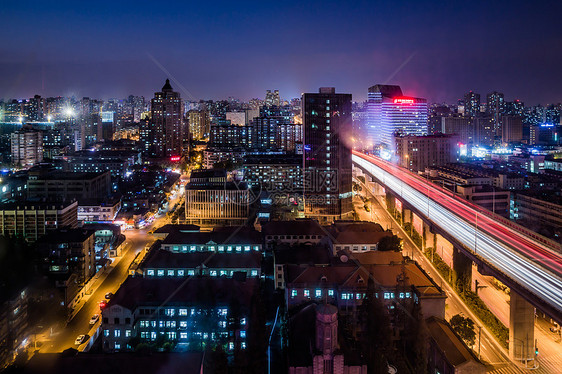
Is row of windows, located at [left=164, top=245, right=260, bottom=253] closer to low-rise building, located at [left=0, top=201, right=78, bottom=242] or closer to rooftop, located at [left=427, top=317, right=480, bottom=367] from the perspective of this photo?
low-rise building, located at [left=0, top=201, right=78, bottom=242]

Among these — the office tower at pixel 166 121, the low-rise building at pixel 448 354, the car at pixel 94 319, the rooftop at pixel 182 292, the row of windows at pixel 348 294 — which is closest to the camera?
the low-rise building at pixel 448 354

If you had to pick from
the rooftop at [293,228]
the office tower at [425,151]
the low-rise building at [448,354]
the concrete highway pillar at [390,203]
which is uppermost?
the office tower at [425,151]

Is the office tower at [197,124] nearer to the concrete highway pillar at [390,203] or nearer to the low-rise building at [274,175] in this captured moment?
the low-rise building at [274,175]

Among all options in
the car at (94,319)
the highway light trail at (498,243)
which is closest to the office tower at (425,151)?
the highway light trail at (498,243)

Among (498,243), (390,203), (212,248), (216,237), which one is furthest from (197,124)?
(498,243)

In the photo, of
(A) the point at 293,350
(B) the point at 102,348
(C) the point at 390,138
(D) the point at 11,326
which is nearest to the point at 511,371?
(A) the point at 293,350

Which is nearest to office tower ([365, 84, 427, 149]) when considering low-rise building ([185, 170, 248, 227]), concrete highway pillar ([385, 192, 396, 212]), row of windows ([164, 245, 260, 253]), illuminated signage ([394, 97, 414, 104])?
illuminated signage ([394, 97, 414, 104])

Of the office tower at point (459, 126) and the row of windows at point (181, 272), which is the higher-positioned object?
the office tower at point (459, 126)
